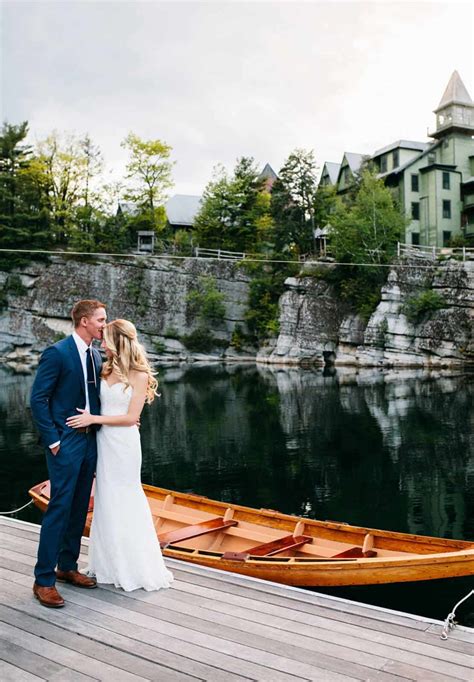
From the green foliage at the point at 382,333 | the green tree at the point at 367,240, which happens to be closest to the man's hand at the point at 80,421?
the green foliage at the point at 382,333

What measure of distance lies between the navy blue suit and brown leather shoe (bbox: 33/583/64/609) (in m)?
0.05

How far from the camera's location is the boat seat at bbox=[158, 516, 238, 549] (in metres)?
7.42

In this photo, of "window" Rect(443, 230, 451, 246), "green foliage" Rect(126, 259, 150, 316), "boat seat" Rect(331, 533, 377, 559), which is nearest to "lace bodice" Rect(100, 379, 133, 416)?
"boat seat" Rect(331, 533, 377, 559)

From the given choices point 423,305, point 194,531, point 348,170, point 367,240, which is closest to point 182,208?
point 348,170

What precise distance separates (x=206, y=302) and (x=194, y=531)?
45.7 metres

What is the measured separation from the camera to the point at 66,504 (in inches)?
188

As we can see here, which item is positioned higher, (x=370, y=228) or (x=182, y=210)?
(x=182, y=210)

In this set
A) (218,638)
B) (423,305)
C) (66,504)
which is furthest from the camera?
(423,305)

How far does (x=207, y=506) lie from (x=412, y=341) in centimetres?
3866

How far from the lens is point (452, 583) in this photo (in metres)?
8.37

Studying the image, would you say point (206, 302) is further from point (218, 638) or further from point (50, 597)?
point (218, 638)

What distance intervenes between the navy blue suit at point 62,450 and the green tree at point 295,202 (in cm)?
5066

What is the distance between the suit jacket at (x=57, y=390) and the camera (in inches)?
187

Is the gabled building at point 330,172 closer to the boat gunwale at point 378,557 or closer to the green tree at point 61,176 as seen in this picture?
the green tree at point 61,176
